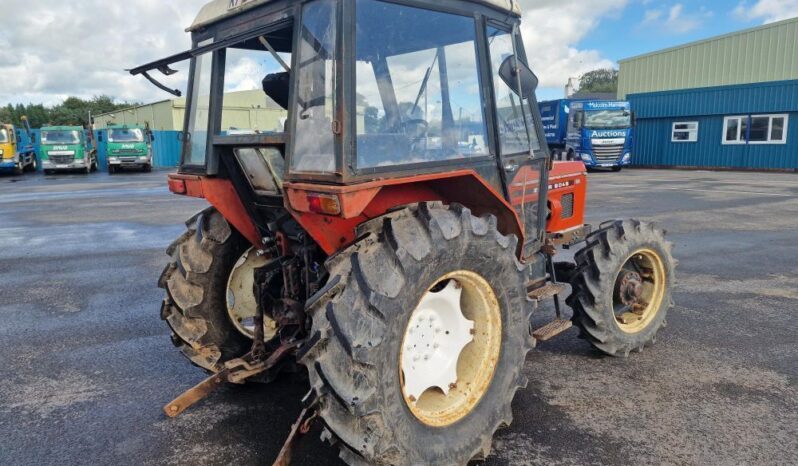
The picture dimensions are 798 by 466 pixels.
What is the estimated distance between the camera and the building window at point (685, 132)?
29.1 meters

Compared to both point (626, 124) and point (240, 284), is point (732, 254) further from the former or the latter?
point (626, 124)

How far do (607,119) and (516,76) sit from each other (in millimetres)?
24225

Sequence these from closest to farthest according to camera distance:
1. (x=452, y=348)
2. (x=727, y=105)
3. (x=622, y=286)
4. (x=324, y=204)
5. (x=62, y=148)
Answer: (x=324, y=204)
(x=452, y=348)
(x=622, y=286)
(x=727, y=105)
(x=62, y=148)

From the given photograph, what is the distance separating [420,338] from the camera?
3049 millimetres

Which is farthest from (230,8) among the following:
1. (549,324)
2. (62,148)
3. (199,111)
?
(62,148)

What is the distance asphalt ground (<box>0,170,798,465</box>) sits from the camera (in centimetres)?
327

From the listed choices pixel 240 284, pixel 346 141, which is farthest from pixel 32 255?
pixel 346 141

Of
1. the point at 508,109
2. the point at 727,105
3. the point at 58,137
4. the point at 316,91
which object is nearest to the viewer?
the point at 316,91

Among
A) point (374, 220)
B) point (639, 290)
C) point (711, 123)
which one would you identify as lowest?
point (639, 290)

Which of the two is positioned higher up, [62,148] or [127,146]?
[127,146]

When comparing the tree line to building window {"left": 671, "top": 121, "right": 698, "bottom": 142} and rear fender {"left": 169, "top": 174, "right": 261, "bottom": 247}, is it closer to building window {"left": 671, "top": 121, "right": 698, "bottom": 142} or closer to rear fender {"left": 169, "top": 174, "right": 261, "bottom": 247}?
building window {"left": 671, "top": 121, "right": 698, "bottom": 142}

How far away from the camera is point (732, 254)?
8.40 metres

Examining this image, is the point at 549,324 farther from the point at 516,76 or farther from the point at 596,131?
the point at 596,131

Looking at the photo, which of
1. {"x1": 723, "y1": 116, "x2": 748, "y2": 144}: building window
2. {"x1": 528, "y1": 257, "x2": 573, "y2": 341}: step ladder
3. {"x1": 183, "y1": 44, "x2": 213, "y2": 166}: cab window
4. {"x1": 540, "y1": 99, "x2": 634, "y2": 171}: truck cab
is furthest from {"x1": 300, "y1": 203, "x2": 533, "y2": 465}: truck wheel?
{"x1": 723, "y1": 116, "x2": 748, "y2": 144}: building window
